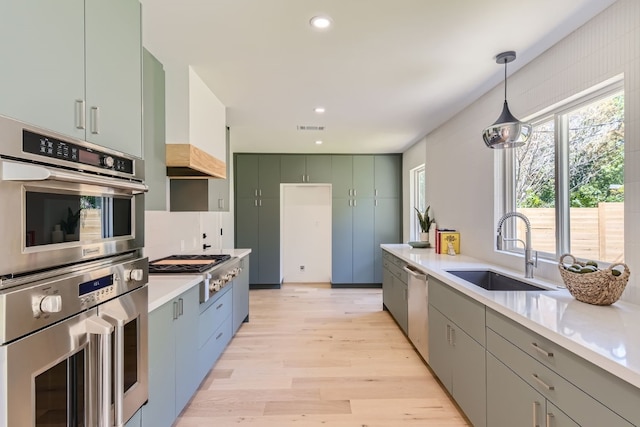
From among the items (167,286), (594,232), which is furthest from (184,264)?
(594,232)

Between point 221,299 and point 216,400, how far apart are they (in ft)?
2.54

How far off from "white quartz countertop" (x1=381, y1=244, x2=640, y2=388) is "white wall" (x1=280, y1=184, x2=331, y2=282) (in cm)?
417

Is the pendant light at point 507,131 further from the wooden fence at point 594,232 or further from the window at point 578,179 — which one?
the wooden fence at point 594,232

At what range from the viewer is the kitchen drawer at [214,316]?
2293 millimetres

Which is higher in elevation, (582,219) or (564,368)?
(582,219)

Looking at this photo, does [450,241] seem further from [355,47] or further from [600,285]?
[355,47]

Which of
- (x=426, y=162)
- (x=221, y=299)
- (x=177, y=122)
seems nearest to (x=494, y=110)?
(x=426, y=162)

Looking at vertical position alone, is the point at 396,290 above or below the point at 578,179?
below

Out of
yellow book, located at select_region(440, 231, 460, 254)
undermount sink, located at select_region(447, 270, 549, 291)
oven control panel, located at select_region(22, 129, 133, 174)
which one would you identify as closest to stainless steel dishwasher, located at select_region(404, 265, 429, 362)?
undermount sink, located at select_region(447, 270, 549, 291)

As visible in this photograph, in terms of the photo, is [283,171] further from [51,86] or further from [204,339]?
Result: [51,86]

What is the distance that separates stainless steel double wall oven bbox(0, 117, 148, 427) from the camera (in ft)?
2.65

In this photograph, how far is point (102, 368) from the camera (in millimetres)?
1080

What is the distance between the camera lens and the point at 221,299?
2.75 meters

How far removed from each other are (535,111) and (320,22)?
1.58m
